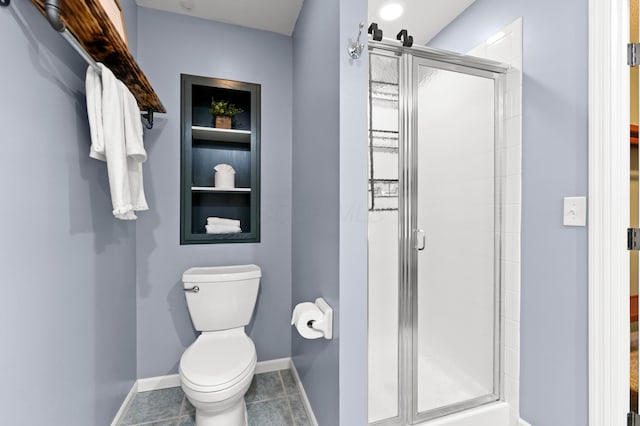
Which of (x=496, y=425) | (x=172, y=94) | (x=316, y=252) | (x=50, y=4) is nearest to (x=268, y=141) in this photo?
(x=172, y=94)

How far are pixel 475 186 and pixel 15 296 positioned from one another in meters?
1.97

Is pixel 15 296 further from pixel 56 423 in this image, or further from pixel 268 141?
pixel 268 141

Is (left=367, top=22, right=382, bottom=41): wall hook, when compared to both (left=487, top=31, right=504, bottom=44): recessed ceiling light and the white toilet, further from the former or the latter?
the white toilet

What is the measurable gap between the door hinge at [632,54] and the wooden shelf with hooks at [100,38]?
196cm

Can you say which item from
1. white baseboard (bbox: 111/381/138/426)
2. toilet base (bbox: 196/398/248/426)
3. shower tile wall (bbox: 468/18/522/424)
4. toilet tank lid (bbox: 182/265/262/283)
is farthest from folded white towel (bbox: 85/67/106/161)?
shower tile wall (bbox: 468/18/522/424)

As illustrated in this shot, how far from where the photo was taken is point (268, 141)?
83.3 inches

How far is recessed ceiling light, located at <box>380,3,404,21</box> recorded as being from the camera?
6.06 feet

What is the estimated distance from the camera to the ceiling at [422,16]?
72.2 inches

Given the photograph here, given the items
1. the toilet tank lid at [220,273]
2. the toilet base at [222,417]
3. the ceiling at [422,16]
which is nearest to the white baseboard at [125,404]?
the toilet base at [222,417]

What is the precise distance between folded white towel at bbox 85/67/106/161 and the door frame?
2.01 m

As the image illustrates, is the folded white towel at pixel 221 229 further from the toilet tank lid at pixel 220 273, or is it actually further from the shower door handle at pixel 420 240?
the shower door handle at pixel 420 240

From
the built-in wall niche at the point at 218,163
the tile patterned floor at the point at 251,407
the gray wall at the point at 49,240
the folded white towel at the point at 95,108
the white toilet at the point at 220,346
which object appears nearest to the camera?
the gray wall at the point at 49,240

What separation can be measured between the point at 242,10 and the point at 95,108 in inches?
48.9

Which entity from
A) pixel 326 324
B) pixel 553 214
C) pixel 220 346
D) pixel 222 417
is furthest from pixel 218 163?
pixel 553 214
